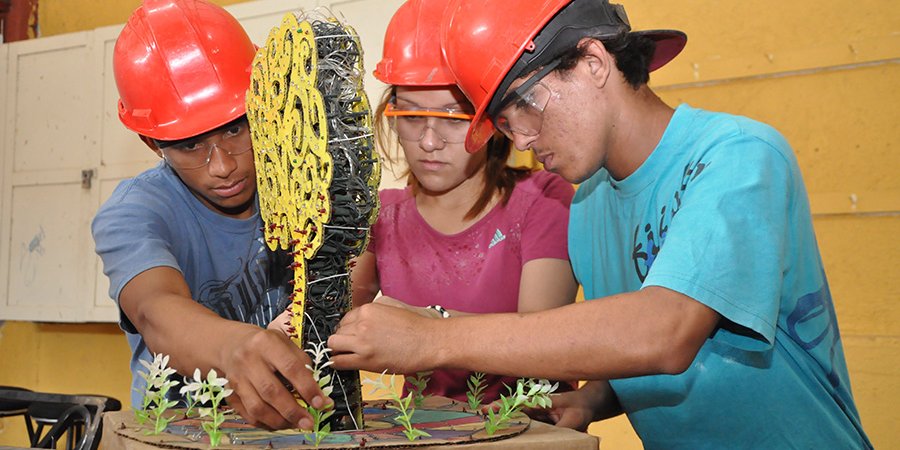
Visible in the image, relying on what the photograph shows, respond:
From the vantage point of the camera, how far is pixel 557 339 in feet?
3.91

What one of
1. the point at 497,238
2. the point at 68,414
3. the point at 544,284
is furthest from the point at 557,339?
the point at 68,414

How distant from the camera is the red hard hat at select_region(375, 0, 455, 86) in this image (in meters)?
1.80

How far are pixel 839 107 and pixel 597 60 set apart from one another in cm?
211

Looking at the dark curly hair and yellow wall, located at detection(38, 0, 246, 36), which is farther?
yellow wall, located at detection(38, 0, 246, 36)

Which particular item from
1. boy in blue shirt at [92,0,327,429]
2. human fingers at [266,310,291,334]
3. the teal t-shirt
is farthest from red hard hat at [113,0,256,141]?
the teal t-shirt

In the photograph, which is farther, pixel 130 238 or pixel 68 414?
pixel 68 414

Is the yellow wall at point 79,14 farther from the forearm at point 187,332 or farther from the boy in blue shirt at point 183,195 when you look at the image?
the forearm at point 187,332

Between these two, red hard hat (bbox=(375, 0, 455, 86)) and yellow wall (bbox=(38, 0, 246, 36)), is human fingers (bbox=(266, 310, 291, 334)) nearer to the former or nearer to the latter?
red hard hat (bbox=(375, 0, 455, 86))

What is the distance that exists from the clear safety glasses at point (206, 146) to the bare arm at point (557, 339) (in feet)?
2.05

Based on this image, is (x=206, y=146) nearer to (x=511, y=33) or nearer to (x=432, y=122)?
(x=432, y=122)

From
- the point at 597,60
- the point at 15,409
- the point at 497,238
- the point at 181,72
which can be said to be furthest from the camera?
the point at 15,409

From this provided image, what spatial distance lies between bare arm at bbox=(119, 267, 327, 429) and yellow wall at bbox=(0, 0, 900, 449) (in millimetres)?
2447

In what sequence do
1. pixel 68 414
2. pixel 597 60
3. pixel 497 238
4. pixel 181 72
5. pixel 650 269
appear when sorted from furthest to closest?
pixel 68 414 → pixel 497 238 → pixel 181 72 → pixel 597 60 → pixel 650 269

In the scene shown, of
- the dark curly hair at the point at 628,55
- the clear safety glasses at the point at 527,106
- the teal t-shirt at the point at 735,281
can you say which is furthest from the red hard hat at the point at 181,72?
the teal t-shirt at the point at 735,281
